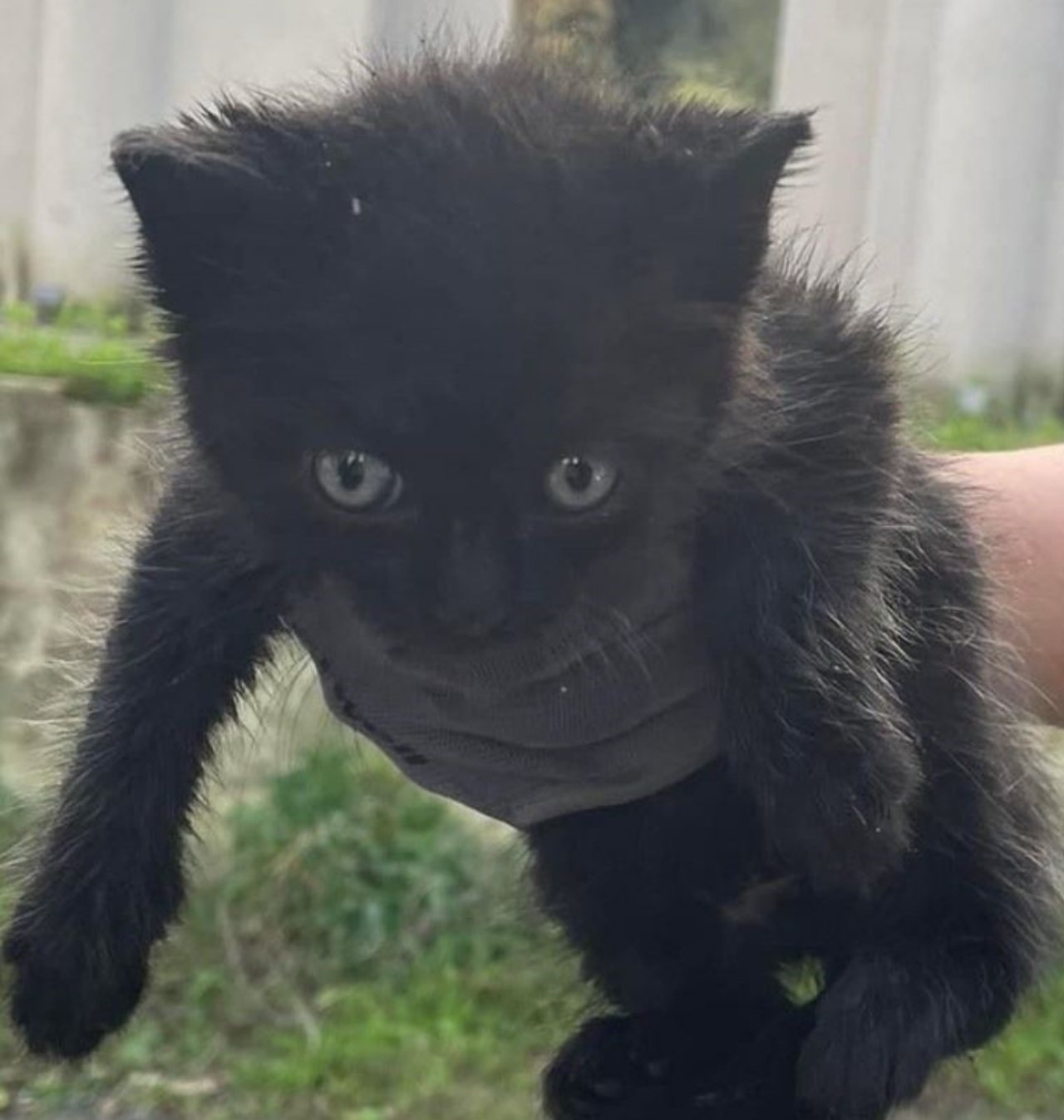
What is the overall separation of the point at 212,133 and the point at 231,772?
2.62 m

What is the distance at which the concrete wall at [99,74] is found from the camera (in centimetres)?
434

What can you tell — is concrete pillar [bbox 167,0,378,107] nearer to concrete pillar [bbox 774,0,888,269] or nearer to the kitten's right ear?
concrete pillar [bbox 774,0,888,269]

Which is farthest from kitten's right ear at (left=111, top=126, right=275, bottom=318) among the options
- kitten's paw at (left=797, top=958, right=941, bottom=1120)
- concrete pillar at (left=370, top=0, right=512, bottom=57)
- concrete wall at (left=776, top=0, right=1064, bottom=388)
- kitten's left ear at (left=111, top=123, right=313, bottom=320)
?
concrete wall at (left=776, top=0, right=1064, bottom=388)

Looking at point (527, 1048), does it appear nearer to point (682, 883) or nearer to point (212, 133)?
point (682, 883)

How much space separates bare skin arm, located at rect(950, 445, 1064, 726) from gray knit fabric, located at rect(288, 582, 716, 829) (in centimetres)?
47

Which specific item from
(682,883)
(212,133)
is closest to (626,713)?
(682,883)

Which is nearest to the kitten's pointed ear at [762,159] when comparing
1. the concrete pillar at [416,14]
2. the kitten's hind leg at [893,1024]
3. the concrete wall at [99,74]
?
the kitten's hind leg at [893,1024]

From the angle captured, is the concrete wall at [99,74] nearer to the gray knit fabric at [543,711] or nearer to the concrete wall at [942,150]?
the concrete wall at [942,150]

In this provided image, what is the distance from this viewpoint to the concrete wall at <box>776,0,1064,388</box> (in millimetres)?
4750

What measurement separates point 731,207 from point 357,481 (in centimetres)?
32

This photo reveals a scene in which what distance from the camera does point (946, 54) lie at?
4.73 m

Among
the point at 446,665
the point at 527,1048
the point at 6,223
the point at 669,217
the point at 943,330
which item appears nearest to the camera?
the point at 669,217

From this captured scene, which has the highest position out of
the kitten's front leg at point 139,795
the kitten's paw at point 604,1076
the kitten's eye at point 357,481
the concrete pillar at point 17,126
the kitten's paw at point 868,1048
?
the concrete pillar at point 17,126

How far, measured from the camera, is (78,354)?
3959 millimetres
